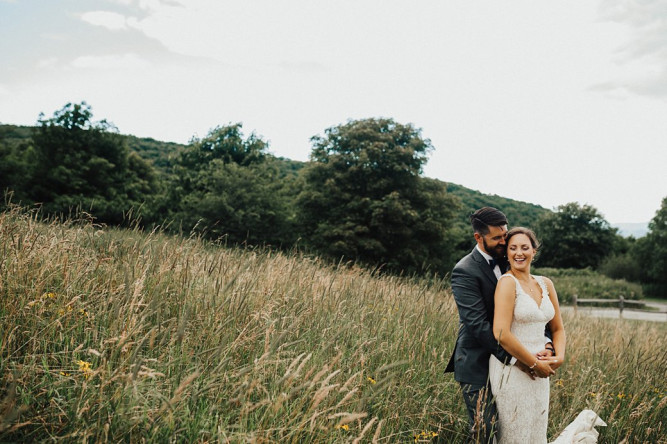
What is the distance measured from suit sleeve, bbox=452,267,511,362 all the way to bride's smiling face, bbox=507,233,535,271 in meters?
0.32

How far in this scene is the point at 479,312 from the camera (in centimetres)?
310

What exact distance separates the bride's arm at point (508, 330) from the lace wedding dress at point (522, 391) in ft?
0.29

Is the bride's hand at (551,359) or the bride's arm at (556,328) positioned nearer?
the bride's hand at (551,359)

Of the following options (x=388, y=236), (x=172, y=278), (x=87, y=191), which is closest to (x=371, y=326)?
(x=172, y=278)

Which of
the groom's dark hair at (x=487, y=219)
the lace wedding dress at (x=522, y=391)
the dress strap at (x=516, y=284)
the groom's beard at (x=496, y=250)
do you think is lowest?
the lace wedding dress at (x=522, y=391)

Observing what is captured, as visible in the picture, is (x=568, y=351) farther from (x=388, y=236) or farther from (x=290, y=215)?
(x=290, y=215)

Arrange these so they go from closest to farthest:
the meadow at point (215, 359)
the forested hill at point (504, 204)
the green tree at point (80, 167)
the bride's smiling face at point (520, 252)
Answer: the meadow at point (215, 359)
the bride's smiling face at point (520, 252)
the green tree at point (80, 167)
the forested hill at point (504, 204)

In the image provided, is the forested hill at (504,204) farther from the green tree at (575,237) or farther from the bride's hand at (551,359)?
the bride's hand at (551,359)

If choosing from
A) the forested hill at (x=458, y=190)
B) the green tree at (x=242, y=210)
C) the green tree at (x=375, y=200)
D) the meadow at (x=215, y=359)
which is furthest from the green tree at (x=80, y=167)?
the forested hill at (x=458, y=190)

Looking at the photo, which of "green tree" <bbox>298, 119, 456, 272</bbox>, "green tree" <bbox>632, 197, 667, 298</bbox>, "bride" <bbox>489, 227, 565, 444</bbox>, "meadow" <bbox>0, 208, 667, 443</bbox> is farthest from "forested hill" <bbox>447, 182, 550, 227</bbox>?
"bride" <bbox>489, 227, 565, 444</bbox>

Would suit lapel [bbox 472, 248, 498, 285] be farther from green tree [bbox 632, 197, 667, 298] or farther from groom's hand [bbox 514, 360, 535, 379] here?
green tree [bbox 632, 197, 667, 298]

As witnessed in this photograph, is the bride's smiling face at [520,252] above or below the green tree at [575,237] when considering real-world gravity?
below

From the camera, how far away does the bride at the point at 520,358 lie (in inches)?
118

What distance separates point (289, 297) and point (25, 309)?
6.95ft
